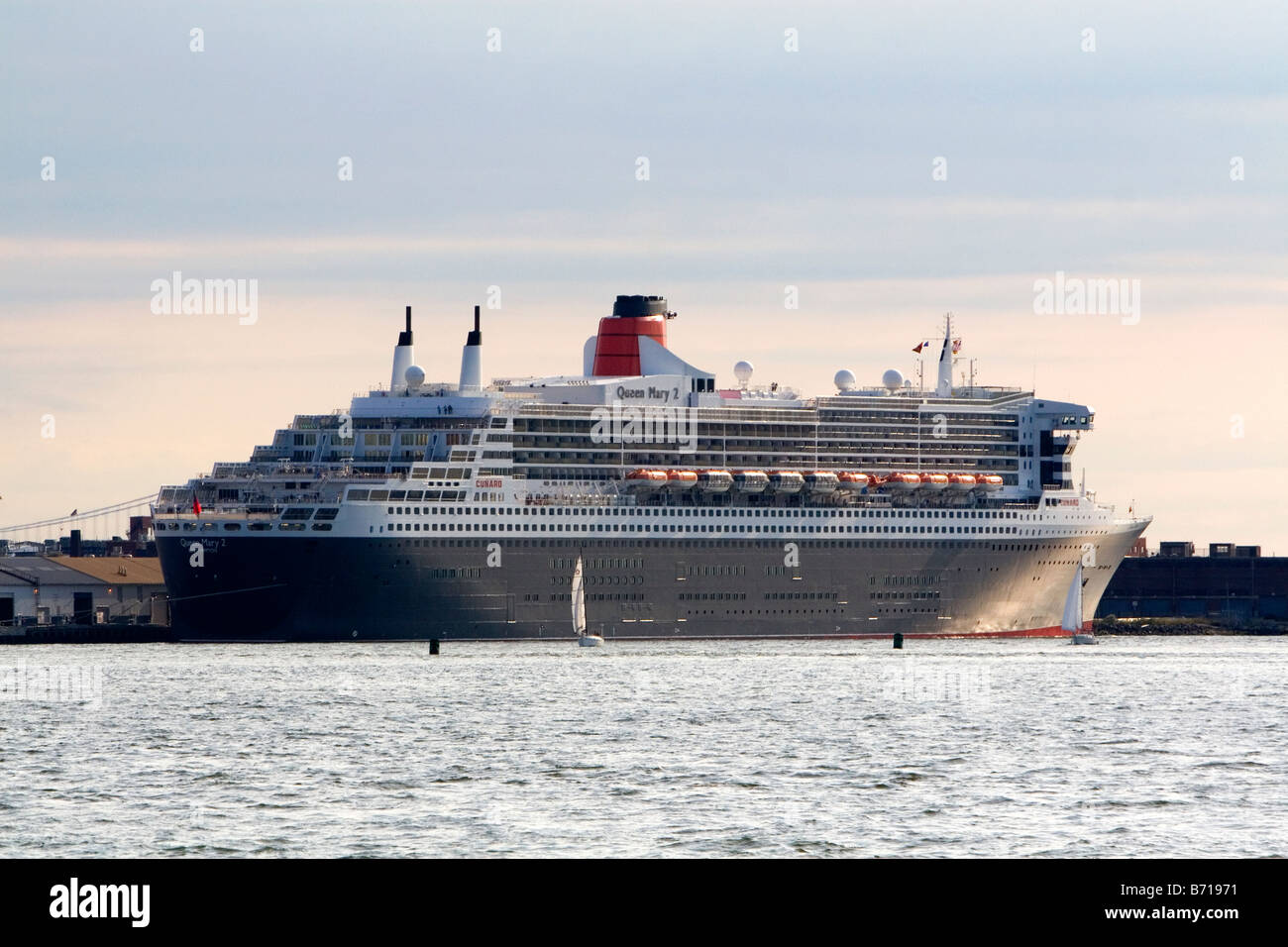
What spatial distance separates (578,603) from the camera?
10300 cm

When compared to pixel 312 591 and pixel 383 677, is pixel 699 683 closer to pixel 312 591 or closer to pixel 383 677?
pixel 383 677

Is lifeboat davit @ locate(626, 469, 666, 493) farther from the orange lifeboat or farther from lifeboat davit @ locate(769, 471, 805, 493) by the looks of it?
the orange lifeboat

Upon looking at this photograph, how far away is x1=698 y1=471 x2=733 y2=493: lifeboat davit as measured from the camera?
110375 mm

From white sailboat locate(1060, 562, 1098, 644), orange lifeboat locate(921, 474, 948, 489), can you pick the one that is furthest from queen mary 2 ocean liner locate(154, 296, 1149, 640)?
white sailboat locate(1060, 562, 1098, 644)

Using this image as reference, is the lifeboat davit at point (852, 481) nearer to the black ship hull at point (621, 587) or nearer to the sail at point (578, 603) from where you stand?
the black ship hull at point (621, 587)

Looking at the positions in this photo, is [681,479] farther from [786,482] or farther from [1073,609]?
[1073,609]

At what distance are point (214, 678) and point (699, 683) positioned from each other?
56.1ft

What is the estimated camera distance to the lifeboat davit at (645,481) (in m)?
109

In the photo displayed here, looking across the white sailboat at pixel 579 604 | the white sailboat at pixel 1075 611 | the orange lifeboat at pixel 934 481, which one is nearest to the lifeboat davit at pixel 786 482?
the orange lifeboat at pixel 934 481

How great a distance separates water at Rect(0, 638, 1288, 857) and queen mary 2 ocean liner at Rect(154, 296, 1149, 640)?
1420 cm

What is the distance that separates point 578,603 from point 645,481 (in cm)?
917

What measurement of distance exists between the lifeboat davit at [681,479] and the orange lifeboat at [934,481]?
14456 mm

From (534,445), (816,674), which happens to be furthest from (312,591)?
(816,674)
